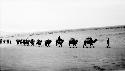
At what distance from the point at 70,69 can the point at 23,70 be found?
2.32 metres

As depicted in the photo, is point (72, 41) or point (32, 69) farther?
point (72, 41)

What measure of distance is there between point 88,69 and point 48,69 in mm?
1995

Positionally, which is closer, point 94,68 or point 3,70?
point 3,70

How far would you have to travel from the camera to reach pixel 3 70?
438 inches

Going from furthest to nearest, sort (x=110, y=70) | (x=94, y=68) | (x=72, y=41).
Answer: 1. (x=72, y=41)
2. (x=94, y=68)
3. (x=110, y=70)

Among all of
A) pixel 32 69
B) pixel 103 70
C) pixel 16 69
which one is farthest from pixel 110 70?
pixel 16 69

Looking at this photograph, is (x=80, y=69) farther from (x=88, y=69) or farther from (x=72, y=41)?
(x=72, y=41)

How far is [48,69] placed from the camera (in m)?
A: 11.6

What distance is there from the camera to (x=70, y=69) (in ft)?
38.2

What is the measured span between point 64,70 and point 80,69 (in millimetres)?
823

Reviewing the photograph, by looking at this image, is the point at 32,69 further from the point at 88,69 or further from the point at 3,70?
the point at 88,69

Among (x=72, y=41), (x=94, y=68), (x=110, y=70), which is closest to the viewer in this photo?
(x=110, y=70)

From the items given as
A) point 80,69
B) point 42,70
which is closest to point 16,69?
point 42,70

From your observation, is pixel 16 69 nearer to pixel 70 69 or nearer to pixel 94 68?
pixel 70 69
